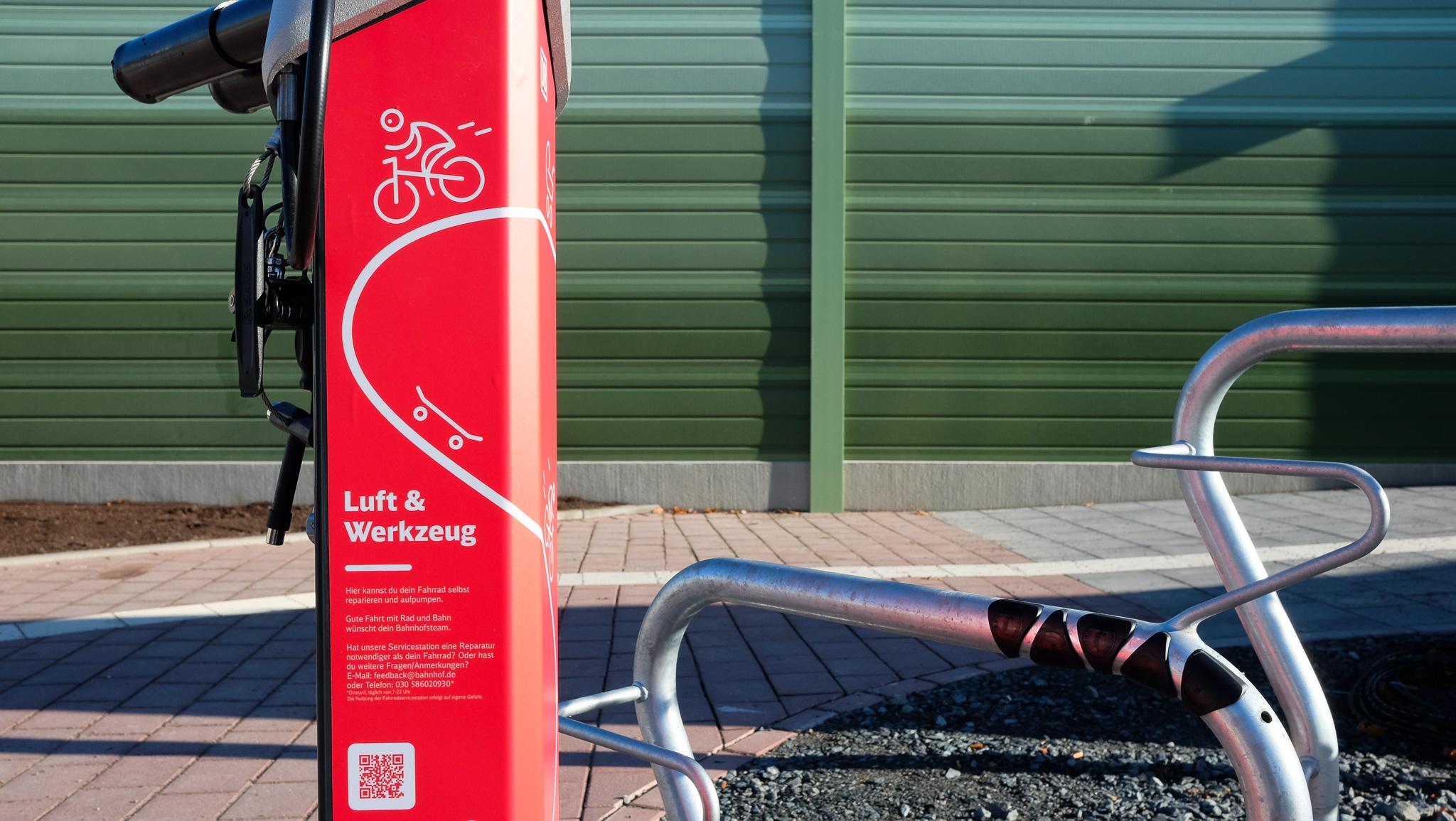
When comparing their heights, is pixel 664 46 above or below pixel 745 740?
above

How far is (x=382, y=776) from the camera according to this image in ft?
5.22

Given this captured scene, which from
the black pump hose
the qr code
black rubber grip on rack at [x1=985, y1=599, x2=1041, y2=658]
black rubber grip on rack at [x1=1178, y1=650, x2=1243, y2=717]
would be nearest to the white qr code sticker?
the qr code

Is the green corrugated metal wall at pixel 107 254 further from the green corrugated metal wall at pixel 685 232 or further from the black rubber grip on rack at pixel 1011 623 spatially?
the black rubber grip on rack at pixel 1011 623

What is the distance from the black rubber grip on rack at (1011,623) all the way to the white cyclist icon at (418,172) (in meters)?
0.94

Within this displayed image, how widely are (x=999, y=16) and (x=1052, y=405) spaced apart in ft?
10.8

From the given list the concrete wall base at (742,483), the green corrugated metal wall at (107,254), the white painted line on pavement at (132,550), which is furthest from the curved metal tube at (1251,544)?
the green corrugated metal wall at (107,254)

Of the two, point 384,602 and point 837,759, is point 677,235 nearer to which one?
point 837,759

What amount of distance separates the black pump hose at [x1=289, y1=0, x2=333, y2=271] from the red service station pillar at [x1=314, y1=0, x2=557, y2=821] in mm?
25

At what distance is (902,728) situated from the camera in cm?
362

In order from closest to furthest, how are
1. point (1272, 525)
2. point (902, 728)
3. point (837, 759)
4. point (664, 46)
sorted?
1. point (837, 759)
2. point (902, 728)
3. point (1272, 525)
4. point (664, 46)

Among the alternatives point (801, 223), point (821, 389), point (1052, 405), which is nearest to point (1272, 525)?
point (1052, 405)

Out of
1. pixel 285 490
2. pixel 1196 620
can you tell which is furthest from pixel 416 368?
pixel 1196 620

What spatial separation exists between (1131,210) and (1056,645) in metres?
8.62

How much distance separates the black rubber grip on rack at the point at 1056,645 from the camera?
4.91ft
